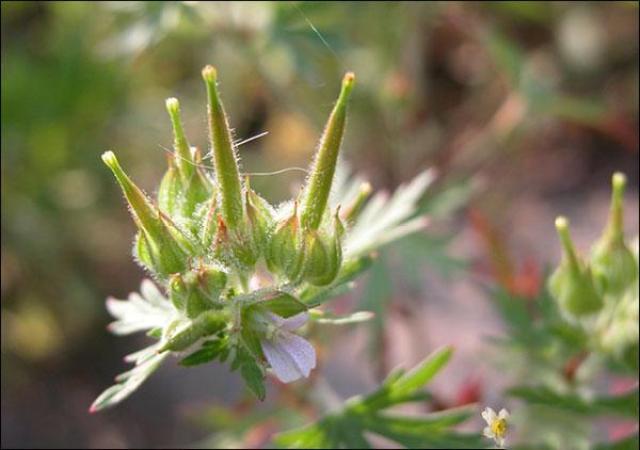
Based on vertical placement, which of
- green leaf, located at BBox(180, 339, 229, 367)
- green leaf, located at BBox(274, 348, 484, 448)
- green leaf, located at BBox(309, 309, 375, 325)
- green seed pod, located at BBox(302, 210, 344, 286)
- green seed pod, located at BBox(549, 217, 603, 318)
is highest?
green seed pod, located at BBox(302, 210, 344, 286)

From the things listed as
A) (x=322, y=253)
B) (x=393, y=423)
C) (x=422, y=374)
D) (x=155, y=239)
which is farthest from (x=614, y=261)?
(x=155, y=239)

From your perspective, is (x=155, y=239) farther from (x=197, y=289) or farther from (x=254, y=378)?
(x=254, y=378)

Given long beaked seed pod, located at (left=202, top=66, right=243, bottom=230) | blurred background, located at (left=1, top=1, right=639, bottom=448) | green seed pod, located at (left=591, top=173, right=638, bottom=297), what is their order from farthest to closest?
blurred background, located at (left=1, top=1, right=639, bottom=448) < green seed pod, located at (left=591, top=173, right=638, bottom=297) < long beaked seed pod, located at (left=202, top=66, right=243, bottom=230)

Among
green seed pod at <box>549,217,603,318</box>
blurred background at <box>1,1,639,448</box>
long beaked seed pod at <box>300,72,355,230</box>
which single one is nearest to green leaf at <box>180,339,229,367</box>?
long beaked seed pod at <box>300,72,355,230</box>

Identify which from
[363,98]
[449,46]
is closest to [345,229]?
[363,98]

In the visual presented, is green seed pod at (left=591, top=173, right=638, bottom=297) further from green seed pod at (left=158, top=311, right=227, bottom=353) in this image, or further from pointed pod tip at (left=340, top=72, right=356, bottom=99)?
green seed pod at (left=158, top=311, right=227, bottom=353)

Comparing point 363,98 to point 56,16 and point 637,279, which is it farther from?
point 637,279
